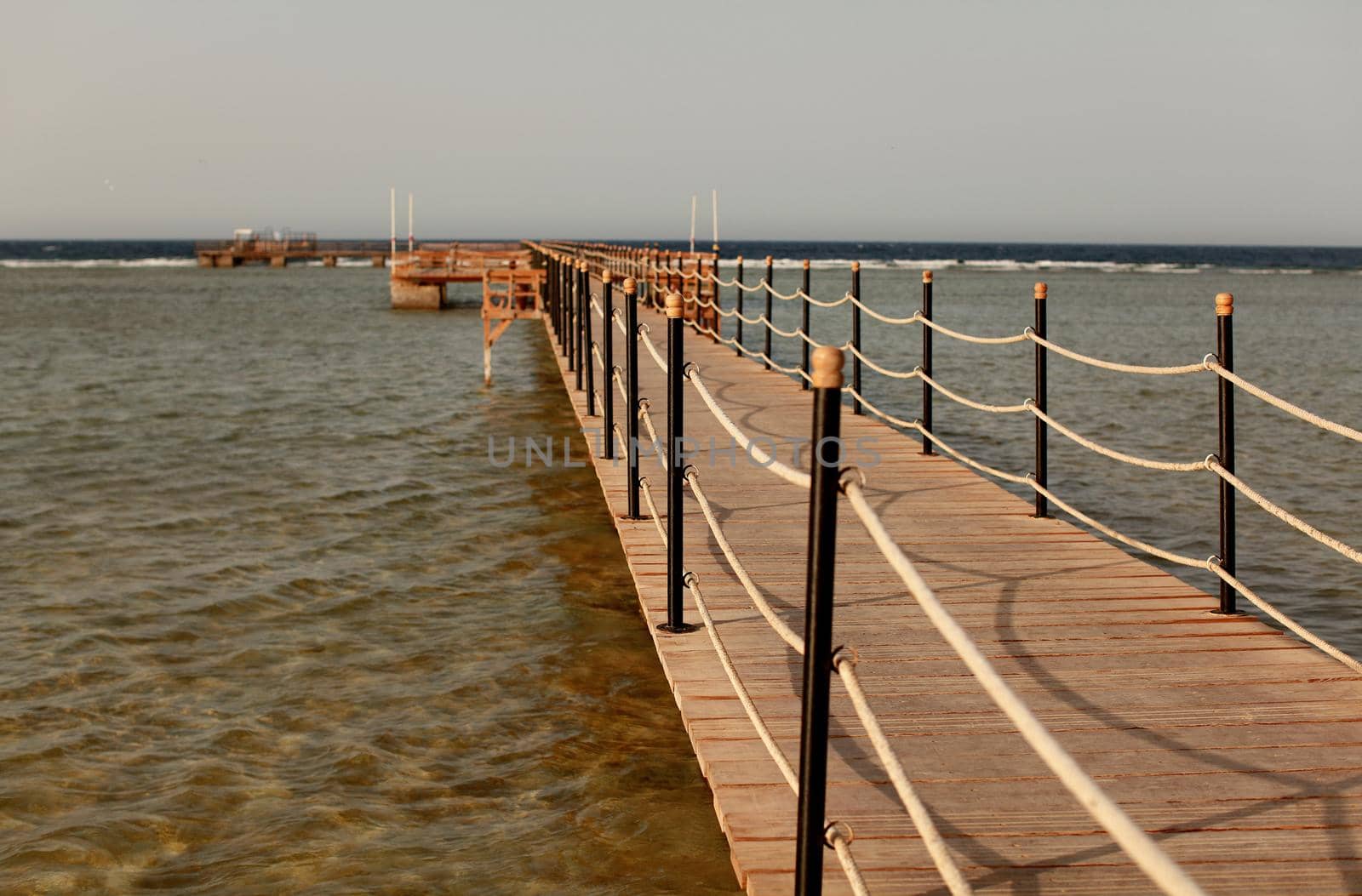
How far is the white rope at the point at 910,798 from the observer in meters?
2.44

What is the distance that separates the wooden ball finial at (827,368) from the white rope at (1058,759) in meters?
0.24

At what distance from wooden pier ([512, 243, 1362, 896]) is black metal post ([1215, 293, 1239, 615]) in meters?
0.10

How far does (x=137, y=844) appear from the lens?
16.9ft

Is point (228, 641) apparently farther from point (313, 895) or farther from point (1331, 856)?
point (1331, 856)

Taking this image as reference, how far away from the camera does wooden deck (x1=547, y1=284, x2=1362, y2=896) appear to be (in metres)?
3.20

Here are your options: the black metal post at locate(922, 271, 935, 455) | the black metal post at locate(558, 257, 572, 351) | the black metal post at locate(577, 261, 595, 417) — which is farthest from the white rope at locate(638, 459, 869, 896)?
the black metal post at locate(558, 257, 572, 351)

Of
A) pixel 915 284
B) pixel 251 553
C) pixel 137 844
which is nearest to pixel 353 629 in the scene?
pixel 251 553

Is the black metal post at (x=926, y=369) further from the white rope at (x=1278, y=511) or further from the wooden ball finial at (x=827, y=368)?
the wooden ball finial at (x=827, y=368)

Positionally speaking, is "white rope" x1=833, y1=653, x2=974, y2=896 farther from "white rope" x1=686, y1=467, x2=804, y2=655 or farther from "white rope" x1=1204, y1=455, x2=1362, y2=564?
"white rope" x1=1204, y1=455, x2=1362, y2=564

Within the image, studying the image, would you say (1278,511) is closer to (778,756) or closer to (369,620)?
(778,756)

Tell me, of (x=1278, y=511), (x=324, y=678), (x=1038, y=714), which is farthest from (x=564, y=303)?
(x=1038, y=714)

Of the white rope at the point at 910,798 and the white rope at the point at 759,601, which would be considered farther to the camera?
the white rope at the point at 759,601

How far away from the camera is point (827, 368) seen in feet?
8.99

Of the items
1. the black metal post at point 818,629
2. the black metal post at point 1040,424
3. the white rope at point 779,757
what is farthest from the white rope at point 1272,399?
the black metal post at point 818,629
